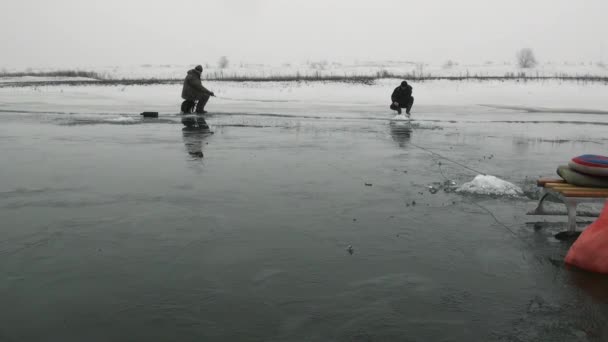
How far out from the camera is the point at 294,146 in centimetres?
1083

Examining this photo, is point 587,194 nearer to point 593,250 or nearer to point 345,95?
point 593,250

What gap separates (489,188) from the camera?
21.8ft

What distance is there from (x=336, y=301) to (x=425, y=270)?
2.96 feet

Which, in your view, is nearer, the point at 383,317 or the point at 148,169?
the point at 383,317

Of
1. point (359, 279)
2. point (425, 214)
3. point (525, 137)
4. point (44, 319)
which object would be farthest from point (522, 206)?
point (525, 137)

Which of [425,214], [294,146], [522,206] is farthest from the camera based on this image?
[294,146]

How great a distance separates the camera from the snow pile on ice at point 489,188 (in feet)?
21.6

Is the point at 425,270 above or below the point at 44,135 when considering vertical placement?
below

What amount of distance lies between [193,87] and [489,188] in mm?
12852

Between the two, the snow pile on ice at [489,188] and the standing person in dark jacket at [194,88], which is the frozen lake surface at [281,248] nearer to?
the snow pile on ice at [489,188]

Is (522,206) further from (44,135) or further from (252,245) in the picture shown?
(44,135)

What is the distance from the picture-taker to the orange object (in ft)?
13.5

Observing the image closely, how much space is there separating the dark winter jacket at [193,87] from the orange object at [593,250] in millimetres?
14585

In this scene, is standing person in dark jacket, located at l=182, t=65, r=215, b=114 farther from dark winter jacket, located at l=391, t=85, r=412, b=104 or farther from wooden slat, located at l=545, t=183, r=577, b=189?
wooden slat, located at l=545, t=183, r=577, b=189
